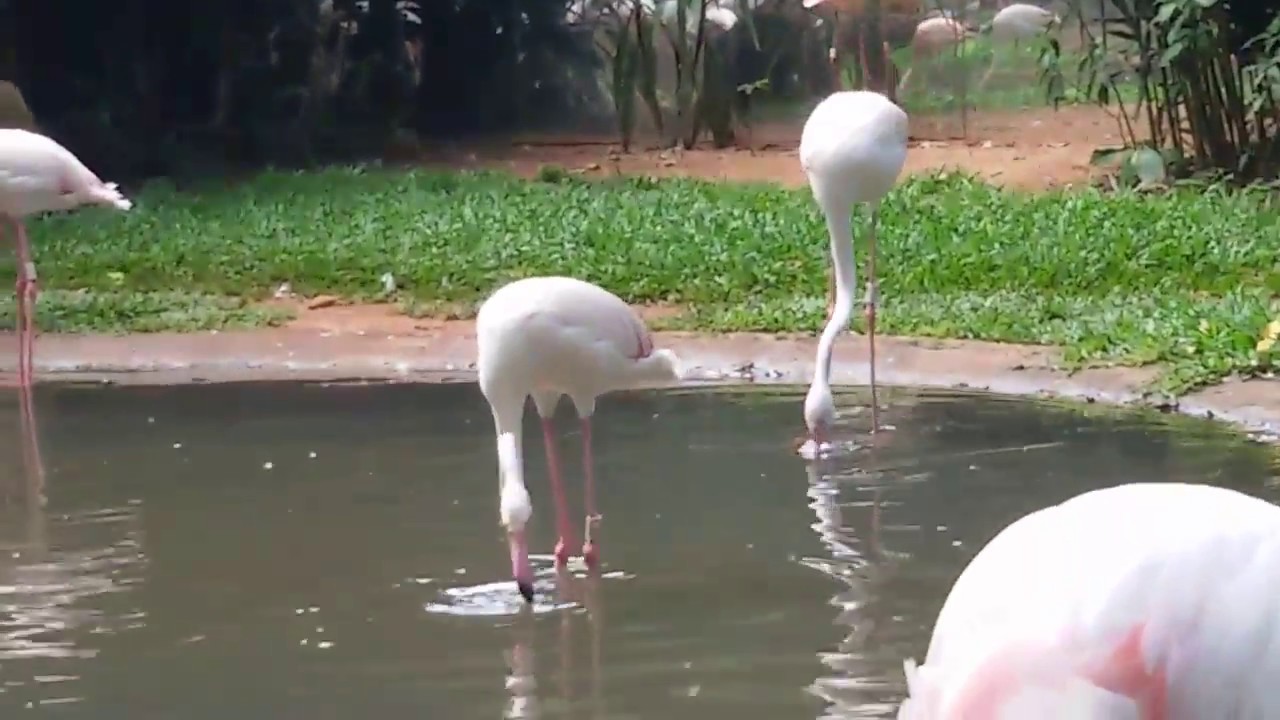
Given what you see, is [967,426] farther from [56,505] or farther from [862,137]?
[56,505]

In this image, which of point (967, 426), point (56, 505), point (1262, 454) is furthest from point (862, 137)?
point (56, 505)

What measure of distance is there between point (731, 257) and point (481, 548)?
4639 millimetres

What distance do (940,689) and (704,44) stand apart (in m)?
13.4

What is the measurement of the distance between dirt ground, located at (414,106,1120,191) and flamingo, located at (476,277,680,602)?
7115 mm

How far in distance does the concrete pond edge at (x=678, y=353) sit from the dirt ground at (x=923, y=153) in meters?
4.40

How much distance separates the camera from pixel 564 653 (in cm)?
496

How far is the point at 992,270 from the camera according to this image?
391 inches

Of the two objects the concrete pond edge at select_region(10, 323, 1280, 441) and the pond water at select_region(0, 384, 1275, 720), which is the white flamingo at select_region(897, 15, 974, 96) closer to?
the concrete pond edge at select_region(10, 323, 1280, 441)

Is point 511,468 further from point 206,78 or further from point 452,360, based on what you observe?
point 206,78

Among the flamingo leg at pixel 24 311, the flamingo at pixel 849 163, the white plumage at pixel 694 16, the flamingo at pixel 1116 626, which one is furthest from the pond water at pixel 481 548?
the white plumage at pixel 694 16

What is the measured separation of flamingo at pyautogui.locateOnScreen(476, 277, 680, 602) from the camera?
5.40m

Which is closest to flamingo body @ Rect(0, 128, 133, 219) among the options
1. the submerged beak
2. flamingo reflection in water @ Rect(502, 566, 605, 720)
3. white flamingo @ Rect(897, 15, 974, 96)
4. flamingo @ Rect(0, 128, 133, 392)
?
flamingo @ Rect(0, 128, 133, 392)

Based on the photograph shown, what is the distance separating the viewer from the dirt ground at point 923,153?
1348cm

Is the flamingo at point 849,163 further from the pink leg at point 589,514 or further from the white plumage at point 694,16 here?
the white plumage at point 694,16
